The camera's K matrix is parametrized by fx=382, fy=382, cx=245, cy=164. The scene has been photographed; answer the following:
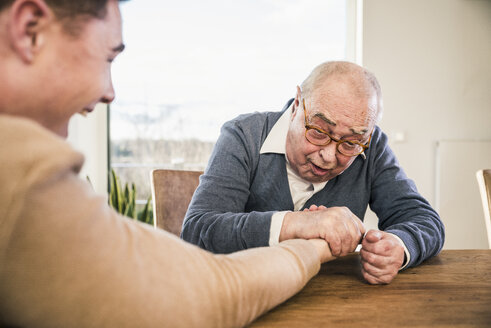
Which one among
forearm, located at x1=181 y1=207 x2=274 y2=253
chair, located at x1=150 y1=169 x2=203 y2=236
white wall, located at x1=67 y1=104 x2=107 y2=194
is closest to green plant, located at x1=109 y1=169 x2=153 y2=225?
white wall, located at x1=67 y1=104 x2=107 y2=194

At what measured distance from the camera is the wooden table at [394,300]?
634 mm

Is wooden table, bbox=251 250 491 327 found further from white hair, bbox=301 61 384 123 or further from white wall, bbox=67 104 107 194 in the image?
white wall, bbox=67 104 107 194

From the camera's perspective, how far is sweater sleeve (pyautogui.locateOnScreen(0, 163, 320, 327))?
39 centimetres

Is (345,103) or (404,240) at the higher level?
(345,103)

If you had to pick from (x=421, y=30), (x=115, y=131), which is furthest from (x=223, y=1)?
(x=421, y=30)

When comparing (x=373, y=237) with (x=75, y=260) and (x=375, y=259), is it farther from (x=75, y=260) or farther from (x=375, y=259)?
(x=75, y=260)

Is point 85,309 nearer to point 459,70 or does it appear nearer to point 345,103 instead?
point 345,103

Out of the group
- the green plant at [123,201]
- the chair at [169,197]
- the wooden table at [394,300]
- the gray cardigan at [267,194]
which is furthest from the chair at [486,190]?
the green plant at [123,201]

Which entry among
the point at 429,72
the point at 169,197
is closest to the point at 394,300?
the point at 169,197

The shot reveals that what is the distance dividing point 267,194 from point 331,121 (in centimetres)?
38

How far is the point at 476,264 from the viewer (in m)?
1.08

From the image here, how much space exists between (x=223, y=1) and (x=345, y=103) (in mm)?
2885

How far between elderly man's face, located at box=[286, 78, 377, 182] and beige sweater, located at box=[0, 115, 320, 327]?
0.82 meters

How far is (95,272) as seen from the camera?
1.33 ft
